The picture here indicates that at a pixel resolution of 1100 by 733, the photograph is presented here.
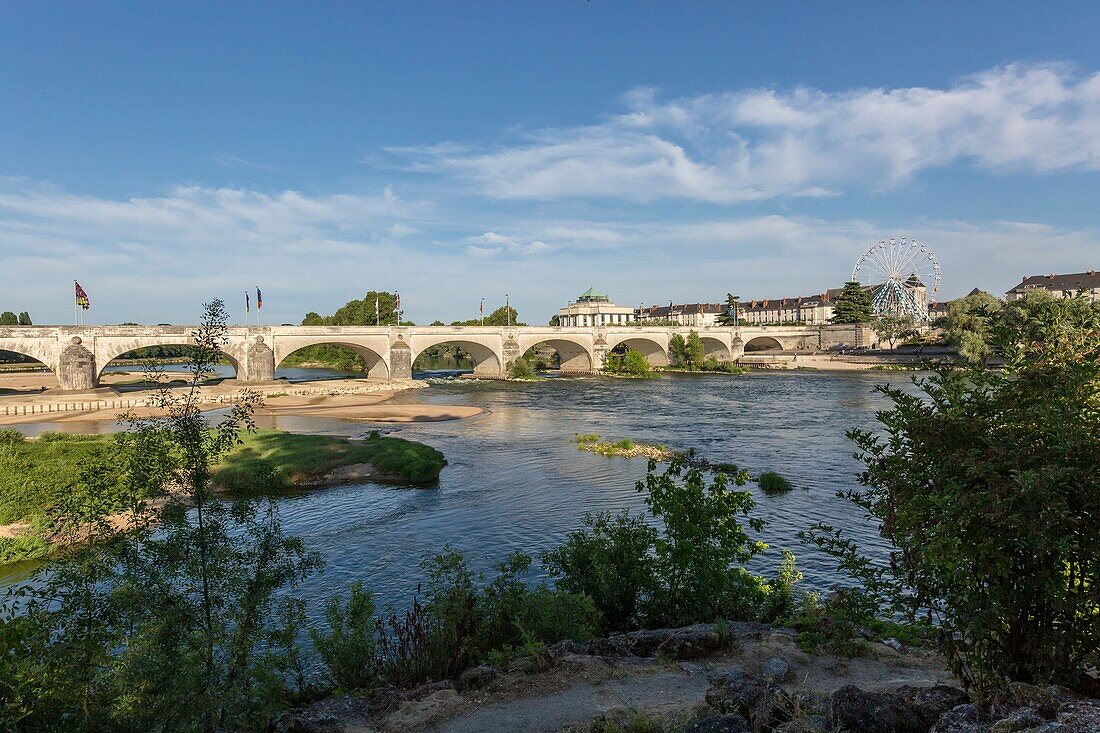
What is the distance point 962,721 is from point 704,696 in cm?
360

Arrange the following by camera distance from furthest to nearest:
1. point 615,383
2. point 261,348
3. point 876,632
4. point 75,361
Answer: point 615,383 → point 261,348 → point 75,361 → point 876,632

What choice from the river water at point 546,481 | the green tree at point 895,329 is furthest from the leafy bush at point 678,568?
the green tree at point 895,329

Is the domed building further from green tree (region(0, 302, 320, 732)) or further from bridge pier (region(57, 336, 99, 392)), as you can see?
green tree (region(0, 302, 320, 732))

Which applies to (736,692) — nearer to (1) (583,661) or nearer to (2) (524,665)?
(1) (583,661)

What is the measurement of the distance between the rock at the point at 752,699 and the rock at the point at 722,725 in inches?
5.2

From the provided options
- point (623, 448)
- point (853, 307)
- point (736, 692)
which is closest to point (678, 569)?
point (736, 692)

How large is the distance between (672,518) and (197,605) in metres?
8.83

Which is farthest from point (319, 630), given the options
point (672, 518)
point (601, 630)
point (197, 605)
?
point (672, 518)

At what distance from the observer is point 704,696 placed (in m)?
9.02

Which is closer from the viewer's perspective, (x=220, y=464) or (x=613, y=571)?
(x=613, y=571)

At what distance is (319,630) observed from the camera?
47.6ft

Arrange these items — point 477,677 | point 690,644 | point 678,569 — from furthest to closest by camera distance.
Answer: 1. point 678,569
2. point 690,644
3. point 477,677

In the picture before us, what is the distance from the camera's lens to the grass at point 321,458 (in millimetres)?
29188

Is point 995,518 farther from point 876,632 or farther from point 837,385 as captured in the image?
point 837,385
